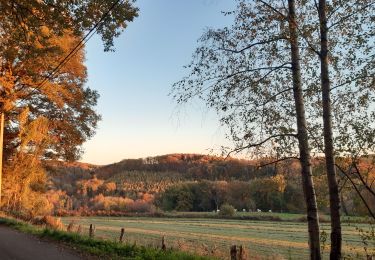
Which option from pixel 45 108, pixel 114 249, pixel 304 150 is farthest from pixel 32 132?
pixel 304 150

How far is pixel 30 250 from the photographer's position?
554 inches

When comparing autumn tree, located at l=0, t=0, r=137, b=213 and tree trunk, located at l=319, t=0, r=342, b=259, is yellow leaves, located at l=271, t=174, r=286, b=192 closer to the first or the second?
tree trunk, located at l=319, t=0, r=342, b=259

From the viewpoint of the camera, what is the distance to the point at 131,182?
175 metres

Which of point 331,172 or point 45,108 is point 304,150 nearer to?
point 331,172

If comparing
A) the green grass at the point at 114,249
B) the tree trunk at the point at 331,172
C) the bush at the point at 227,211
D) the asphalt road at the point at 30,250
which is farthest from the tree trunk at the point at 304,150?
the bush at the point at 227,211

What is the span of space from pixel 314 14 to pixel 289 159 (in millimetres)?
3447

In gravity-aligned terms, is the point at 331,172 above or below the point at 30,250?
above

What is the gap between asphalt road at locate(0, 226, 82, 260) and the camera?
12.7 meters

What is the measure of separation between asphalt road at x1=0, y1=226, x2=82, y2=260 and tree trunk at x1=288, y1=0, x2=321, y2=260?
21.6 feet

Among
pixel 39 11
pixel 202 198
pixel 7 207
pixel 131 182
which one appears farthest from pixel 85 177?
pixel 39 11

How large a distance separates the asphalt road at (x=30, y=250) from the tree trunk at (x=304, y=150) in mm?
6591

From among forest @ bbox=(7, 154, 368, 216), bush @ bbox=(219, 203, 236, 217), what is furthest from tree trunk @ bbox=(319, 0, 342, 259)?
bush @ bbox=(219, 203, 236, 217)

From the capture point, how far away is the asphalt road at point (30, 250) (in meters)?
12.7

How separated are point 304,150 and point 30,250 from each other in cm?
918
